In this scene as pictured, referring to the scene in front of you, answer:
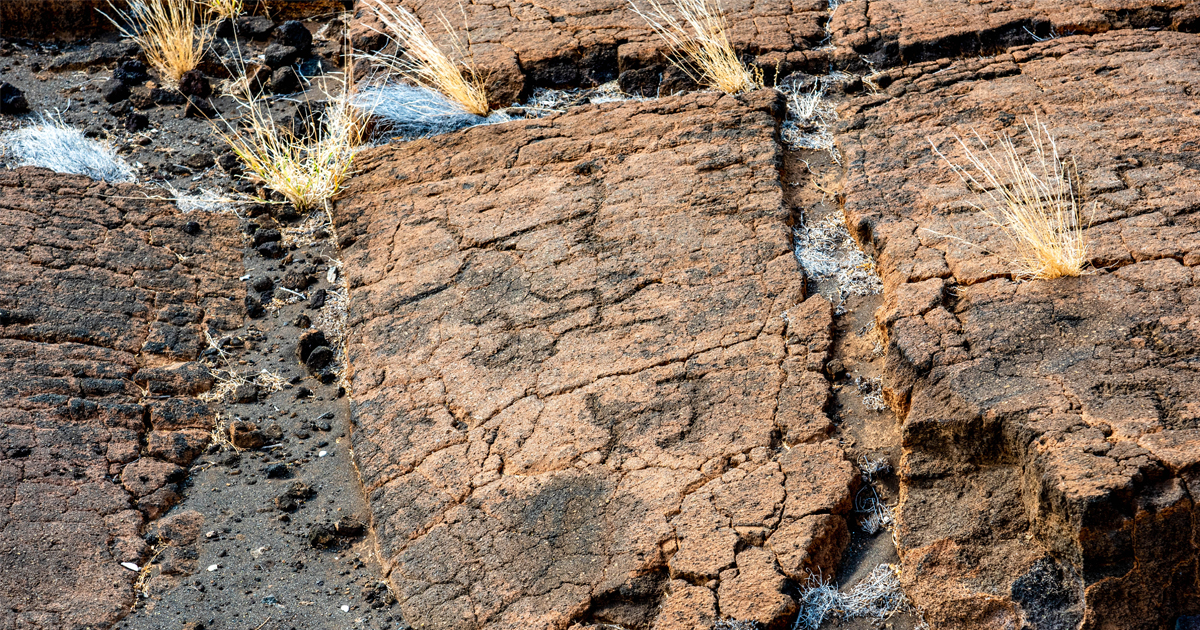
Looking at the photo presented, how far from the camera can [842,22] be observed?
509 centimetres

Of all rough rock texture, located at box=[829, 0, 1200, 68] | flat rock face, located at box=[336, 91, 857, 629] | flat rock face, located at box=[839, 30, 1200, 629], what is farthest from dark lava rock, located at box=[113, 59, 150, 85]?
flat rock face, located at box=[839, 30, 1200, 629]

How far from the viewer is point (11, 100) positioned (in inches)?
210

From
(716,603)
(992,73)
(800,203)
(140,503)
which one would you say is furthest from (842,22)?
(140,503)

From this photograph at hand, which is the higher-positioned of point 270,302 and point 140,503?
point 270,302

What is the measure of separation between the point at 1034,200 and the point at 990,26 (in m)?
1.54

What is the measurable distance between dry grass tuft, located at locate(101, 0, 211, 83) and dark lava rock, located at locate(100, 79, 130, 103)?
0.75 ft

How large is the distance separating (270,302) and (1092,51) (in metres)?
3.80

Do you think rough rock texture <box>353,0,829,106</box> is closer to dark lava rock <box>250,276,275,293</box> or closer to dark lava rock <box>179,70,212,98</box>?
dark lava rock <box>179,70,212,98</box>

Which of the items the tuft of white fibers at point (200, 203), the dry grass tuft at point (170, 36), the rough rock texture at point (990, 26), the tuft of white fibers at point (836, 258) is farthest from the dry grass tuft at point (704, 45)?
the dry grass tuft at point (170, 36)

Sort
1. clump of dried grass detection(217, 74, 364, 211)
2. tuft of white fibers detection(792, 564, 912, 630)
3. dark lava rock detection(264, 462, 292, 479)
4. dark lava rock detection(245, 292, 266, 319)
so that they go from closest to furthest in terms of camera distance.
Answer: tuft of white fibers detection(792, 564, 912, 630) → dark lava rock detection(264, 462, 292, 479) → dark lava rock detection(245, 292, 266, 319) → clump of dried grass detection(217, 74, 364, 211)

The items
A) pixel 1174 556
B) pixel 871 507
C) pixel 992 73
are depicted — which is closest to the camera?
pixel 1174 556

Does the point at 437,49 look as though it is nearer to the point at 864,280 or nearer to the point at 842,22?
the point at 842,22

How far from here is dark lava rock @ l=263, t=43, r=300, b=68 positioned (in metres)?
5.55

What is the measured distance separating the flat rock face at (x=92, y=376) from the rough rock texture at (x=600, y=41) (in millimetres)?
1596
